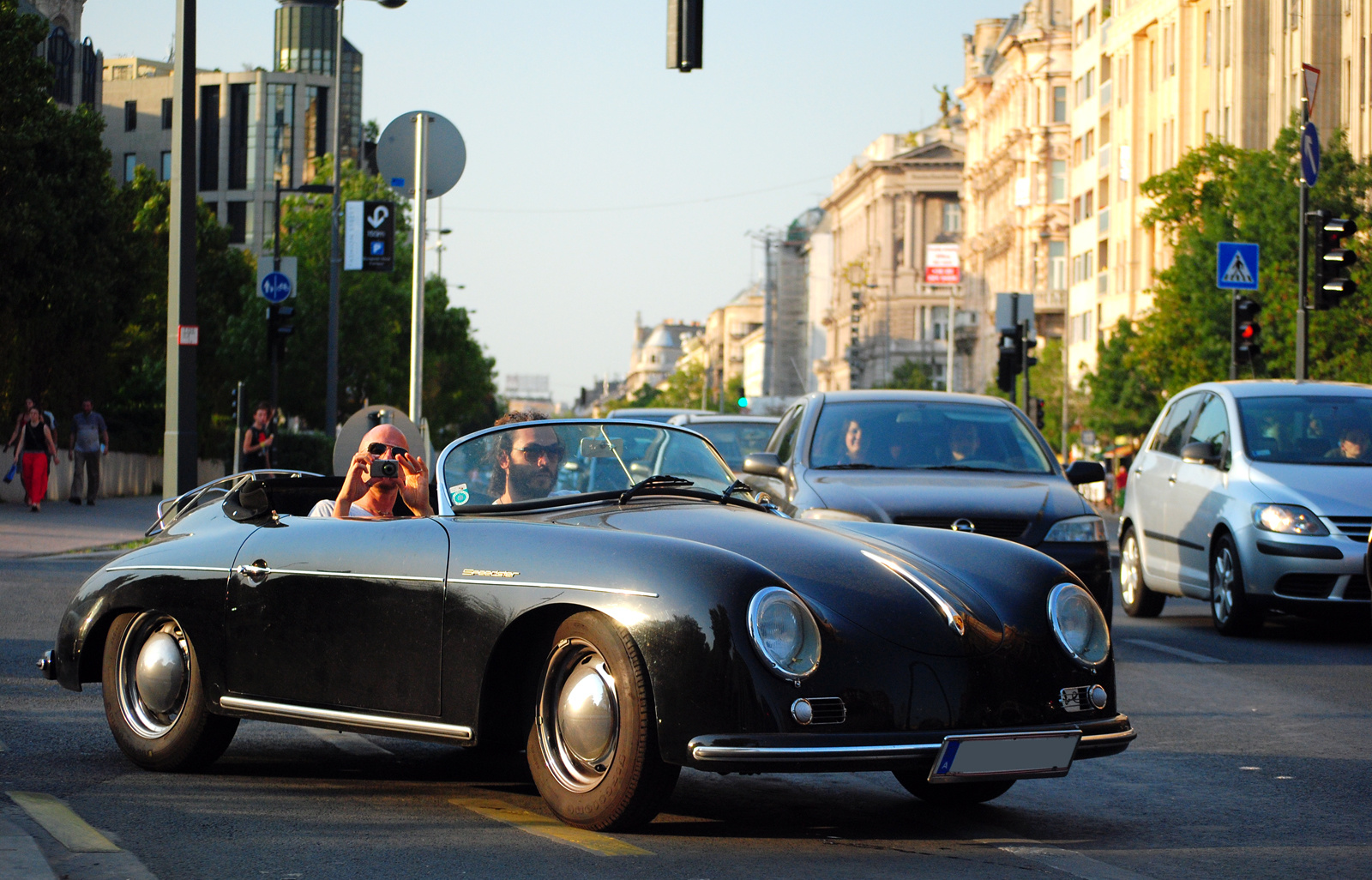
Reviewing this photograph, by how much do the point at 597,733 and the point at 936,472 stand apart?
6527 mm

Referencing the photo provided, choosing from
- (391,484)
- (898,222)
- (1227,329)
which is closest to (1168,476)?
(391,484)

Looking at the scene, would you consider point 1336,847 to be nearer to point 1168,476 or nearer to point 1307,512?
point 1307,512

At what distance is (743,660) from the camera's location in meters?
5.20

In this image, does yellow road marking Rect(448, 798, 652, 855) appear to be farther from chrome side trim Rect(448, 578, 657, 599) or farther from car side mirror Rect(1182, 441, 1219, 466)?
car side mirror Rect(1182, 441, 1219, 466)

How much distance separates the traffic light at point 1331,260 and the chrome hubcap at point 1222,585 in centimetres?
1009

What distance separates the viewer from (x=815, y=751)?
5.15 m

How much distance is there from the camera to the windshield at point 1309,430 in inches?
531

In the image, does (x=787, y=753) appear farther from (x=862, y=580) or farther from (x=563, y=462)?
(x=563, y=462)

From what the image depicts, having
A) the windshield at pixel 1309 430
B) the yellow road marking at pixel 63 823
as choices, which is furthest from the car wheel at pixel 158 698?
the windshield at pixel 1309 430

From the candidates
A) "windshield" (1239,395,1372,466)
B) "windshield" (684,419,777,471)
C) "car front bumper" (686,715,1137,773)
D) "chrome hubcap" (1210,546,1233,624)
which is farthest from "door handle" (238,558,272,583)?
"windshield" (684,419,777,471)

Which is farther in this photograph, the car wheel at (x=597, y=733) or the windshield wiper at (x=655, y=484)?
the windshield wiper at (x=655, y=484)

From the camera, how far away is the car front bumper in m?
5.15

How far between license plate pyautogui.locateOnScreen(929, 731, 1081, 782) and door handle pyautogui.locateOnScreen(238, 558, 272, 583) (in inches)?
99.7

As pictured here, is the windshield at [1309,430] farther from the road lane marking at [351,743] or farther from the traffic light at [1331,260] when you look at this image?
the traffic light at [1331,260]
